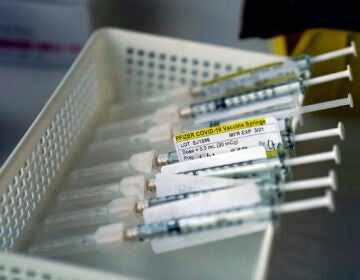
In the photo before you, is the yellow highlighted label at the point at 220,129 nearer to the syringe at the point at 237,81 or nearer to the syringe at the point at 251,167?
the syringe at the point at 251,167

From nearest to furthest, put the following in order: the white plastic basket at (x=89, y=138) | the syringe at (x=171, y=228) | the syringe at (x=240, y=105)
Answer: the syringe at (x=171, y=228) → the white plastic basket at (x=89, y=138) → the syringe at (x=240, y=105)

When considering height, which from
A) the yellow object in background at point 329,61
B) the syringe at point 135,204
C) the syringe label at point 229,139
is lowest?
the syringe at point 135,204

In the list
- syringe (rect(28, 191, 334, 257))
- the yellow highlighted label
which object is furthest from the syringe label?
syringe (rect(28, 191, 334, 257))

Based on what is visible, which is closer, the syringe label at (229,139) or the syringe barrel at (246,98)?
the syringe label at (229,139)

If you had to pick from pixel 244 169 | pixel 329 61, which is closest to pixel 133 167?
pixel 244 169

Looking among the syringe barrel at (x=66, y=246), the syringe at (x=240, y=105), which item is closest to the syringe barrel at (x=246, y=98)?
the syringe at (x=240, y=105)

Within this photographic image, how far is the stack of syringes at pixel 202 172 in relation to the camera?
0.62 m

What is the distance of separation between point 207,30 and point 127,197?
0.70 m

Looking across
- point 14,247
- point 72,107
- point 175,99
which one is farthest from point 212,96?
point 14,247

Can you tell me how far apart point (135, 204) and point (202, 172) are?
0.09m

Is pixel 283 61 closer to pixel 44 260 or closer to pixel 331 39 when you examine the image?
pixel 331 39

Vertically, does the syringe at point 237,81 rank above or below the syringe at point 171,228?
above

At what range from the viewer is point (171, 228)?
636 millimetres

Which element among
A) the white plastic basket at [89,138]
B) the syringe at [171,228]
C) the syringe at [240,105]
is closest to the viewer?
the syringe at [171,228]
